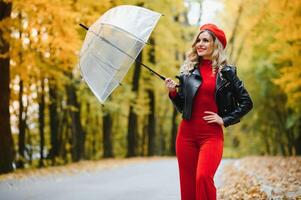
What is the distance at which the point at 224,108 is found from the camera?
5.19m

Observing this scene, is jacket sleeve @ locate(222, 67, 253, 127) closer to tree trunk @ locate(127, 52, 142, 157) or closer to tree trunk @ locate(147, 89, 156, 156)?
tree trunk @ locate(127, 52, 142, 157)

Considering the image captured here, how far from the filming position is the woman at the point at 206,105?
502cm

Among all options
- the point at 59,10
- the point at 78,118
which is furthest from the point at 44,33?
the point at 78,118

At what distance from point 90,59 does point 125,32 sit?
56 cm

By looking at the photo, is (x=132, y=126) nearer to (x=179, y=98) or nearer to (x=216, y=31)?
(x=179, y=98)

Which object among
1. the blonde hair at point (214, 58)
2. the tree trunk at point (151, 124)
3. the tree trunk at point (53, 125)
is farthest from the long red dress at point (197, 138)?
the tree trunk at point (151, 124)

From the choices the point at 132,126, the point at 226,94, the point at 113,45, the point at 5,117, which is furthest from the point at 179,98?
the point at 132,126

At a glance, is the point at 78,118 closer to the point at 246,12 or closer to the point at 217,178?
the point at 246,12

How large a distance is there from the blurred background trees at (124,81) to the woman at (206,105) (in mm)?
8828

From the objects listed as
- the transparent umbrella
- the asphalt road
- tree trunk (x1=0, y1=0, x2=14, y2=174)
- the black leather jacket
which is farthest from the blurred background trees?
the black leather jacket

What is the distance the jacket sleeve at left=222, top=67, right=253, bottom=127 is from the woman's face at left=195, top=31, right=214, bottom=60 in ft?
0.88

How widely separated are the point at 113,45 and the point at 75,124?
68.3ft

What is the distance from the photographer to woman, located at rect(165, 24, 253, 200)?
197 inches

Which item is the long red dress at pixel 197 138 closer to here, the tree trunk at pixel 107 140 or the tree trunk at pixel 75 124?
the tree trunk at pixel 75 124
